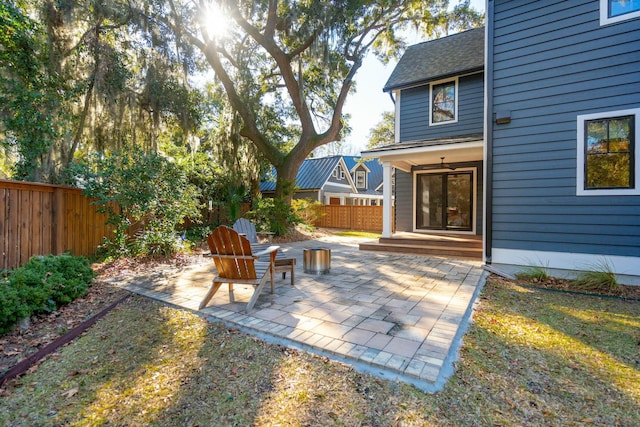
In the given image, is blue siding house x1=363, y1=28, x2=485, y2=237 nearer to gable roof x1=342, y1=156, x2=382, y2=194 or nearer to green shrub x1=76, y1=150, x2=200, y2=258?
green shrub x1=76, y1=150, x2=200, y2=258

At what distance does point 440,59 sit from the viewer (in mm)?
8789

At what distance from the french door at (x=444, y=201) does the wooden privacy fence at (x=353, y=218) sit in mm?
6263

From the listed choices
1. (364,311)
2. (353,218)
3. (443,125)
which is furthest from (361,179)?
(364,311)

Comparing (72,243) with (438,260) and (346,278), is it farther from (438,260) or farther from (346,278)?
(438,260)

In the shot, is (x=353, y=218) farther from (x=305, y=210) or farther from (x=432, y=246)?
(x=432, y=246)

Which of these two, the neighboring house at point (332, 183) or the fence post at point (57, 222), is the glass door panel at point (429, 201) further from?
the fence post at point (57, 222)

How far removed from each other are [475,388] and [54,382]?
294 centimetres

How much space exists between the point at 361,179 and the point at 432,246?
18.0 meters

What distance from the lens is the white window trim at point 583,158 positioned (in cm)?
484

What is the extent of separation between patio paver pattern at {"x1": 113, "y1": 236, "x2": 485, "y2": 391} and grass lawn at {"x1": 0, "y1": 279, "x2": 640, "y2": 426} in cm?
15

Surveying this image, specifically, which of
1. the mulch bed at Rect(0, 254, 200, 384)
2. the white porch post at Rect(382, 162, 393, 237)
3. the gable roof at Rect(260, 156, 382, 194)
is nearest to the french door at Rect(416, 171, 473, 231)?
the white porch post at Rect(382, 162, 393, 237)

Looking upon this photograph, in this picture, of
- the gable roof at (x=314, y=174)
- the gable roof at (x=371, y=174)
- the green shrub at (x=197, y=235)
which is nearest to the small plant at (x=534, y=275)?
the green shrub at (x=197, y=235)

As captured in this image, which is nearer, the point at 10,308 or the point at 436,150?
the point at 10,308

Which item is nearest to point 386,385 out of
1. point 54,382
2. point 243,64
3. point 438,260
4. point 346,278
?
point 54,382
